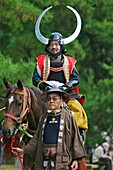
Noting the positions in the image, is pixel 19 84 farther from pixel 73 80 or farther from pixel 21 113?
pixel 73 80

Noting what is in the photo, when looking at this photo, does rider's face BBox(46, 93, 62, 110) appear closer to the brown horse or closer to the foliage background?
the brown horse

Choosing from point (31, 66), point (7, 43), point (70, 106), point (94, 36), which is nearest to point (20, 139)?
point (70, 106)

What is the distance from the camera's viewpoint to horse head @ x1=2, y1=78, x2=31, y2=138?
9719mm

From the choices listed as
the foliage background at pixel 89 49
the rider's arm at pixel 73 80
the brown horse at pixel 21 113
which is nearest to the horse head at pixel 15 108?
the brown horse at pixel 21 113

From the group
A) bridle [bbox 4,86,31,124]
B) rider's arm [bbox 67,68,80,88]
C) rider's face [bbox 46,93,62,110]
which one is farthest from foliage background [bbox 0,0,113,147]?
rider's face [bbox 46,93,62,110]

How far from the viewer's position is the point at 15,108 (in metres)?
9.89

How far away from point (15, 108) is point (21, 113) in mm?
110

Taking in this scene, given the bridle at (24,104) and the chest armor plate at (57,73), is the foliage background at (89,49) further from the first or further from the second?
the bridle at (24,104)

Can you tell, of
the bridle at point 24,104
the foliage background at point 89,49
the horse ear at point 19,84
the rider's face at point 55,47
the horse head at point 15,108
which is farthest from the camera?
the foliage background at point 89,49

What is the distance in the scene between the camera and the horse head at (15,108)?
383 inches

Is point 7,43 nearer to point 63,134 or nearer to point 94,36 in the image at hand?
point 94,36

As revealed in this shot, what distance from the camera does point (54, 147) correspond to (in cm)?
909

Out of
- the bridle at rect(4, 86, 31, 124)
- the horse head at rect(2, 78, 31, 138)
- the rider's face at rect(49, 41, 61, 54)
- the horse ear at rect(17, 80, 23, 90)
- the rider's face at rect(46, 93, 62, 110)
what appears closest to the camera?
the rider's face at rect(46, 93, 62, 110)

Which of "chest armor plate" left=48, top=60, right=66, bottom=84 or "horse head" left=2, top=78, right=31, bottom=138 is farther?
"chest armor plate" left=48, top=60, right=66, bottom=84
